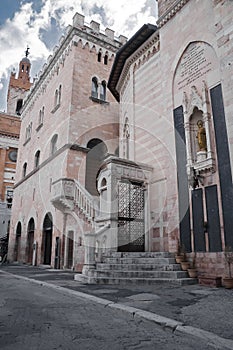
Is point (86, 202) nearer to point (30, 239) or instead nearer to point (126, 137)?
point (126, 137)

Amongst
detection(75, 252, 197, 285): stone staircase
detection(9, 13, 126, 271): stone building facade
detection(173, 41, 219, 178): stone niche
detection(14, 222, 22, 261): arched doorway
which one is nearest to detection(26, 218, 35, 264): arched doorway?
detection(9, 13, 126, 271): stone building facade

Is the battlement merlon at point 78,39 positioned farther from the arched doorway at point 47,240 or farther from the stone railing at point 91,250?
the stone railing at point 91,250

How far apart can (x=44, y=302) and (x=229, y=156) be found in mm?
6080

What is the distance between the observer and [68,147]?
15.0 meters

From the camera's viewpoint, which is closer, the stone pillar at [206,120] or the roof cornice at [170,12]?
the stone pillar at [206,120]

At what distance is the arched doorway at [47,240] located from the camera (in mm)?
16172

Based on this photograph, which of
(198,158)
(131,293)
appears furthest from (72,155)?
(131,293)

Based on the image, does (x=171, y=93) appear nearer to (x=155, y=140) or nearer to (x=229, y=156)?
(x=155, y=140)

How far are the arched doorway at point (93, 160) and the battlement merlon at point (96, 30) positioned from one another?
25.0 ft

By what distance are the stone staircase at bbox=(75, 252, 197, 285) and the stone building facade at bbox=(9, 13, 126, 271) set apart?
10.3 ft

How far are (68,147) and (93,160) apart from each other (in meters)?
1.90

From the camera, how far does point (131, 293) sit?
19.6ft

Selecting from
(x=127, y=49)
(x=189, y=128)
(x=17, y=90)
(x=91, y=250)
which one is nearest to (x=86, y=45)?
(x=127, y=49)

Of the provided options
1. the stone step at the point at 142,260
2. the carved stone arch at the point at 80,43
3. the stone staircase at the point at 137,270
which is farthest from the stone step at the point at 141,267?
the carved stone arch at the point at 80,43
